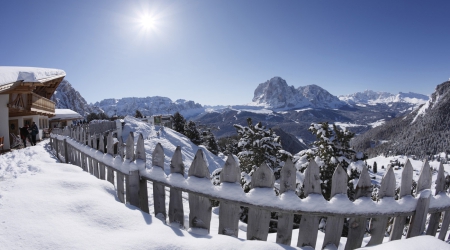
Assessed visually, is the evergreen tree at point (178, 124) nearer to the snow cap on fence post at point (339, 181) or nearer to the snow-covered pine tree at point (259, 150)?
the snow-covered pine tree at point (259, 150)

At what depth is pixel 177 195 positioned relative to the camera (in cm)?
272

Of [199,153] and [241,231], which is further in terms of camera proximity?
[241,231]

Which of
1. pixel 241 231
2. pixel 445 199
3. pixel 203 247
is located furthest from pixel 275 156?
pixel 203 247

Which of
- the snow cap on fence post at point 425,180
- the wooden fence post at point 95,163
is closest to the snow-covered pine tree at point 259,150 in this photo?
the wooden fence post at point 95,163

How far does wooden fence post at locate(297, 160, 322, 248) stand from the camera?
225cm

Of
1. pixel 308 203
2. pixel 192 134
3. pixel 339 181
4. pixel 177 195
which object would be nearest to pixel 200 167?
pixel 177 195

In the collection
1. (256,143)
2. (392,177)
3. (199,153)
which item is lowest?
(256,143)

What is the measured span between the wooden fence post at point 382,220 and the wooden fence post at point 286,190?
88 cm

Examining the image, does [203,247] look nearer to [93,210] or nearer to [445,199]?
[93,210]

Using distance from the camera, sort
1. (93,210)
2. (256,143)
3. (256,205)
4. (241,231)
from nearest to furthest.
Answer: (256,205), (93,210), (241,231), (256,143)

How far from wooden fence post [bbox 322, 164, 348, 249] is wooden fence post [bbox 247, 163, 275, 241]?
617mm

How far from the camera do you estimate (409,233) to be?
2.48 m

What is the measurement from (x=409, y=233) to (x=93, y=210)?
349 cm

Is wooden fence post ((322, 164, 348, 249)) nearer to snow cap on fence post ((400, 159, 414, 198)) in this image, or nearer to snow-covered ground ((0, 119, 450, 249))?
snow-covered ground ((0, 119, 450, 249))
